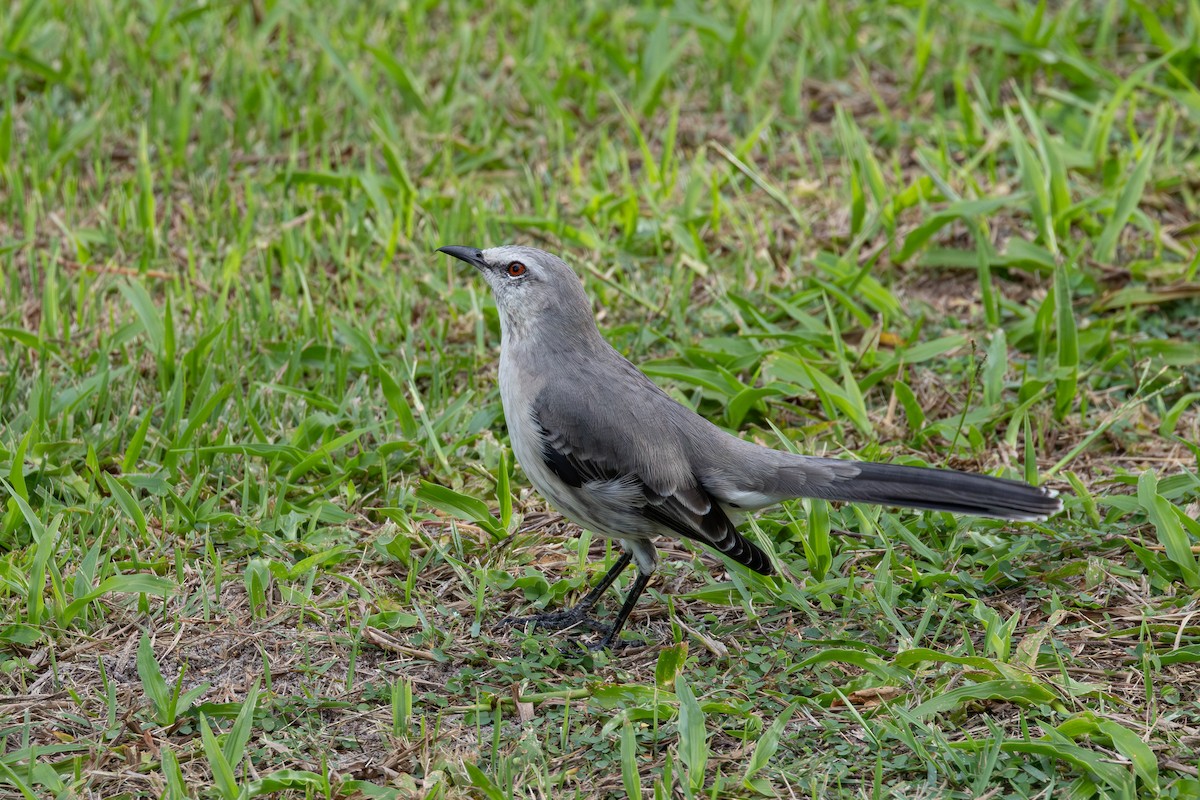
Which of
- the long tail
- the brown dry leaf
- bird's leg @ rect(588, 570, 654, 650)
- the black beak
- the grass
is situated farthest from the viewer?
the black beak

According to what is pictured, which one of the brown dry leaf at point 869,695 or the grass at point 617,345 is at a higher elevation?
the grass at point 617,345

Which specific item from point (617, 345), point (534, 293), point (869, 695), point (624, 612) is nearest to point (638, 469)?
point (624, 612)

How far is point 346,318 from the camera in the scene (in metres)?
6.18

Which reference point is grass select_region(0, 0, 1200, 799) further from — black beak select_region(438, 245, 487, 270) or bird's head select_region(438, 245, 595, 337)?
black beak select_region(438, 245, 487, 270)

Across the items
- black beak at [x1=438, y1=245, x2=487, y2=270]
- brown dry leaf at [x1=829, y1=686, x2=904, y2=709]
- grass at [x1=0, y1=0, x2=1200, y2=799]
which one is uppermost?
black beak at [x1=438, y1=245, x2=487, y2=270]

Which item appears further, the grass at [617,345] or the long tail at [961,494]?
the long tail at [961,494]

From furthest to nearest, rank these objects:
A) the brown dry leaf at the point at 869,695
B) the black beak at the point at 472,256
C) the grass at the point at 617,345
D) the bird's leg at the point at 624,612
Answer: the black beak at the point at 472,256, the bird's leg at the point at 624,612, the brown dry leaf at the point at 869,695, the grass at the point at 617,345

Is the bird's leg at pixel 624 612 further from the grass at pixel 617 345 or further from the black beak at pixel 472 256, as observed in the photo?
the black beak at pixel 472 256

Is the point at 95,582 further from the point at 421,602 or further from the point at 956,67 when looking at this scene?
the point at 956,67

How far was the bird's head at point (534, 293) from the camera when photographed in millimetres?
4855

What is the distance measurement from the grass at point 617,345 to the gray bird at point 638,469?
12.9 inches

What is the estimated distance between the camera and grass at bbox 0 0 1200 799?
398 centimetres

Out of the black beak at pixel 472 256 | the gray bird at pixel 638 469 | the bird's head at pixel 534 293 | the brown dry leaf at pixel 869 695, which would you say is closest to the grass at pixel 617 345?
the brown dry leaf at pixel 869 695

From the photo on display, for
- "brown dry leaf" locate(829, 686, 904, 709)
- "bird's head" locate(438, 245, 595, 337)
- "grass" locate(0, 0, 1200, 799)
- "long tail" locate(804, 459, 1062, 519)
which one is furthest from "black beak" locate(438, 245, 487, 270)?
"brown dry leaf" locate(829, 686, 904, 709)
